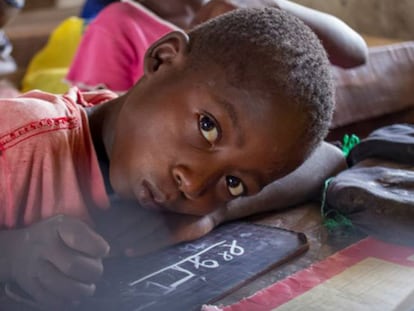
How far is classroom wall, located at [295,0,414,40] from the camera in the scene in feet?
6.28

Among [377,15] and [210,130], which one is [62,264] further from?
[377,15]

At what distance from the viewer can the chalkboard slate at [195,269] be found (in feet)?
2.39

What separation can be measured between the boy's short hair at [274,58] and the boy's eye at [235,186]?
0.09 m

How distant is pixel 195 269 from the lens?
81 centimetres

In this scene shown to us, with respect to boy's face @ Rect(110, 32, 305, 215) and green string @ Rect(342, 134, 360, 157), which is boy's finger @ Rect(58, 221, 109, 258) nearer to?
boy's face @ Rect(110, 32, 305, 215)

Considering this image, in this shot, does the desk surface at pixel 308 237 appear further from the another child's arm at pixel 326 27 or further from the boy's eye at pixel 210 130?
the another child's arm at pixel 326 27

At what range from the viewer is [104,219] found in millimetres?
865

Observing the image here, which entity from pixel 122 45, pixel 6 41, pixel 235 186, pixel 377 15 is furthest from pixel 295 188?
pixel 6 41

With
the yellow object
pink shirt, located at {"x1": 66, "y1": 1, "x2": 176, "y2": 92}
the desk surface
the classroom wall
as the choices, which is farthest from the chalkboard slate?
the yellow object

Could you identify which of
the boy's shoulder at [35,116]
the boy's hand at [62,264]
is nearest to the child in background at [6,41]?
the boy's shoulder at [35,116]

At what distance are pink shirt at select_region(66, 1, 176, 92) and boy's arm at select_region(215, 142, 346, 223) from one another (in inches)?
22.2

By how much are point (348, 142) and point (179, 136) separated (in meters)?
0.50

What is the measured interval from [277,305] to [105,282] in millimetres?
185

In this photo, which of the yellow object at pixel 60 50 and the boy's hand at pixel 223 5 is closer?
the boy's hand at pixel 223 5
